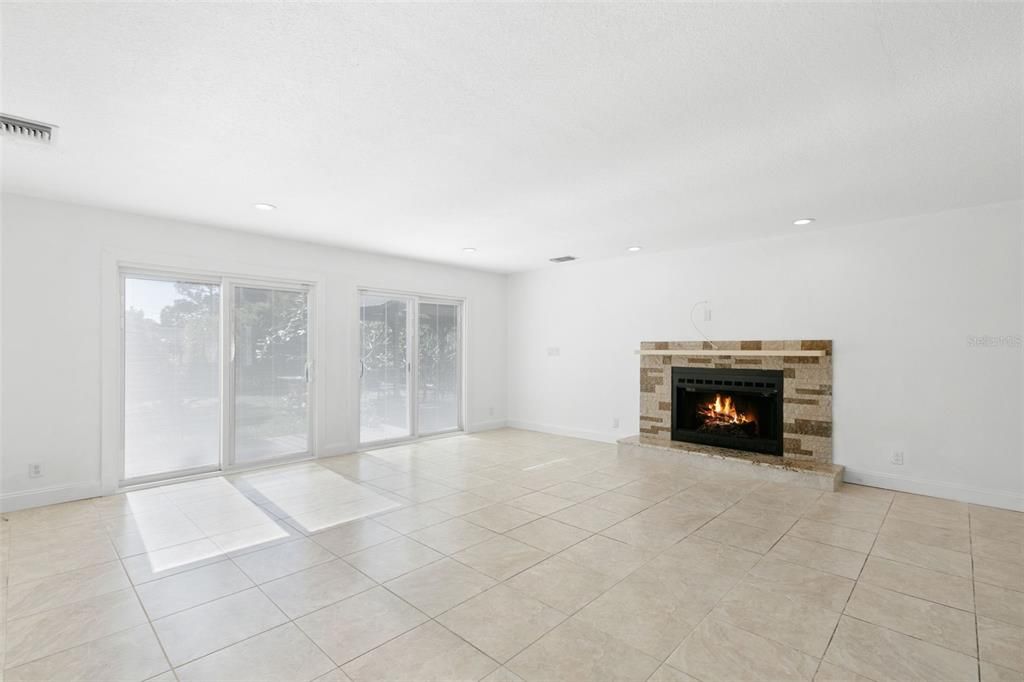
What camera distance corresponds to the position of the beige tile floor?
2014 millimetres

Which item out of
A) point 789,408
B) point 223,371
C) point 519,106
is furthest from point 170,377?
point 789,408

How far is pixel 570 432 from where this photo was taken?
7.00 meters

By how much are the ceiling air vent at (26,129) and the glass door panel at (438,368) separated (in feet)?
14.4

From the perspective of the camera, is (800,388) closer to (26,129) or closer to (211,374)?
(211,374)

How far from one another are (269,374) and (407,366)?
1789 mm

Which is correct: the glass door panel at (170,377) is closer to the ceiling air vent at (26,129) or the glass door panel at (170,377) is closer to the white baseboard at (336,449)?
the white baseboard at (336,449)

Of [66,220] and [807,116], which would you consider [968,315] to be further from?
[66,220]

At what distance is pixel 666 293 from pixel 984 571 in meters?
3.82

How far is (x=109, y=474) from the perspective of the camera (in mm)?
4258

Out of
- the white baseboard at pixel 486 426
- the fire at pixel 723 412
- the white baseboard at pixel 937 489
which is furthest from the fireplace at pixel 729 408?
the white baseboard at pixel 486 426

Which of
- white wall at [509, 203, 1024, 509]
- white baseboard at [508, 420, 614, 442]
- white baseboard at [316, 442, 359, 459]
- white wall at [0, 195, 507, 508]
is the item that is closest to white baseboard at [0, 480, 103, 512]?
white wall at [0, 195, 507, 508]

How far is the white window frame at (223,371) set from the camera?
434 cm

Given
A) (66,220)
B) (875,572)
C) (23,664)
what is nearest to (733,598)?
(875,572)

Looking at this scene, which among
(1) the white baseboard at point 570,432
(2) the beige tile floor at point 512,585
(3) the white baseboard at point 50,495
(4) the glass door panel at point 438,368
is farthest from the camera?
(4) the glass door panel at point 438,368
